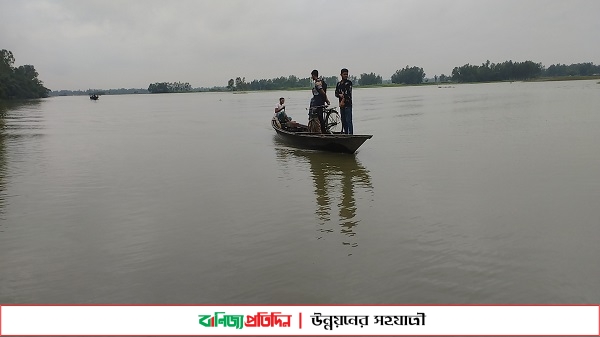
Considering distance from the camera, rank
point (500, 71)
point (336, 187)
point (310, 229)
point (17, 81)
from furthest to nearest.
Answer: point (500, 71)
point (17, 81)
point (336, 187)
point (310, 229)

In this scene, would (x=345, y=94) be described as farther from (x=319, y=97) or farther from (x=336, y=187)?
(x=336, y=187)

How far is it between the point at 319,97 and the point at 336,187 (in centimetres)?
605

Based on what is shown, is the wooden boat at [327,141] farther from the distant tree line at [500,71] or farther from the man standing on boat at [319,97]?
the distant tree line at [500,71]

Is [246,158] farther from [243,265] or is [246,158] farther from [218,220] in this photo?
[243,265]

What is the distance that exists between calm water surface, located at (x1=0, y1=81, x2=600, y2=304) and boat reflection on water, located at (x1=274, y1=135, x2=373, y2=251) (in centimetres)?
5

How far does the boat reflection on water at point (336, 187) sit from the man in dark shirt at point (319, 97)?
1368mm

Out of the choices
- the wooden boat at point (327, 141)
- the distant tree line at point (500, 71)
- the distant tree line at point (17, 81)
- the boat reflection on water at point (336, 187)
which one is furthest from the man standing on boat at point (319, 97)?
the distant tree line at point (500, 71)

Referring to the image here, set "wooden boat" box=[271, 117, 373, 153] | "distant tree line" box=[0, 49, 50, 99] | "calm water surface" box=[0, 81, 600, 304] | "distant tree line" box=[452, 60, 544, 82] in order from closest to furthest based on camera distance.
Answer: "calm water surface" box=[0, 81, 600, 304], "wooden boat" box=[271, 117, 373, 153], "distant tree line" box=[0, 49, 50, 99], "distant tree line" box=[452, 60, 544, 82]

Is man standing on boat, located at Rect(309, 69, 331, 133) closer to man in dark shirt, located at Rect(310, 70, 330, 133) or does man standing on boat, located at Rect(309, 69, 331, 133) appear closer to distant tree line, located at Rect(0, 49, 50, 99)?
man in dark shirt, located at Rect(310, 70, 330, 133)

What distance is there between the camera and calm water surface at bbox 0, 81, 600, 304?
5.18 metres

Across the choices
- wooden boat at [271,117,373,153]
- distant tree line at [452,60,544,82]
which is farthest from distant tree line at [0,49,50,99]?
distant tree line at [452,60,544,82]

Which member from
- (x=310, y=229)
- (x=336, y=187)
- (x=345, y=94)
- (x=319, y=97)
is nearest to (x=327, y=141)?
(x=345, y=94)

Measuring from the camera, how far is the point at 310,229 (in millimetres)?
7297

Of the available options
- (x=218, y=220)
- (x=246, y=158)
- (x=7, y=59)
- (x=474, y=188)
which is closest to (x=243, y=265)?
(x=218, y=220)
